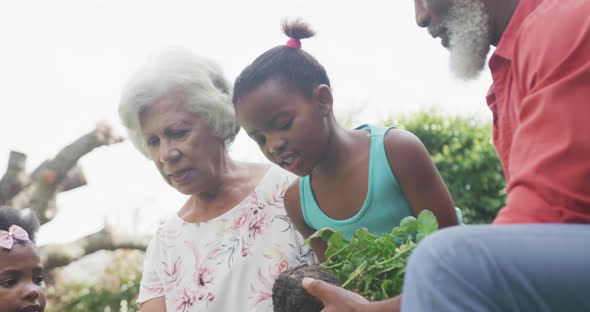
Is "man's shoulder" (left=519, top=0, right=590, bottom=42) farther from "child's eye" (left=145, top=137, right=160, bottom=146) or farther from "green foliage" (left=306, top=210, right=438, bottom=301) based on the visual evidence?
"child's eye" (left=145, top=137, right=160, bottom=146)

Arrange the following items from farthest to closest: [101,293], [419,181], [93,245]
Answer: [93,245], [101,293], [419,181]

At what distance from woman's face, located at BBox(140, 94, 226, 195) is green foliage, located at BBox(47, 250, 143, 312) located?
6459 mm

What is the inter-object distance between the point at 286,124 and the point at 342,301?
3.59 ft

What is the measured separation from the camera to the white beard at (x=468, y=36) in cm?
219

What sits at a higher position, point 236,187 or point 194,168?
point 194,168

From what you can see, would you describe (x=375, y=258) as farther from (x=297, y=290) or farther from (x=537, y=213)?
(x=537, y=213)

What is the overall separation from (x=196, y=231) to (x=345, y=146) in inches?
40.4

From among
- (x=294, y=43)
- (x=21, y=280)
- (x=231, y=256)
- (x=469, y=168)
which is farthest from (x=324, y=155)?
(x=469, y=168)

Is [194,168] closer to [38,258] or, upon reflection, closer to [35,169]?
[38,258]

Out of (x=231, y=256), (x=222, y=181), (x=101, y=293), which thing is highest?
(x=222, y=181)

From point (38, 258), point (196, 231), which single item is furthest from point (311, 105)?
point (38, 258)

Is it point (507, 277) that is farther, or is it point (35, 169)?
point (35, 169)

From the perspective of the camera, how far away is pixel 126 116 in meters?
3.50

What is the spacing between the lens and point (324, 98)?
310cm
